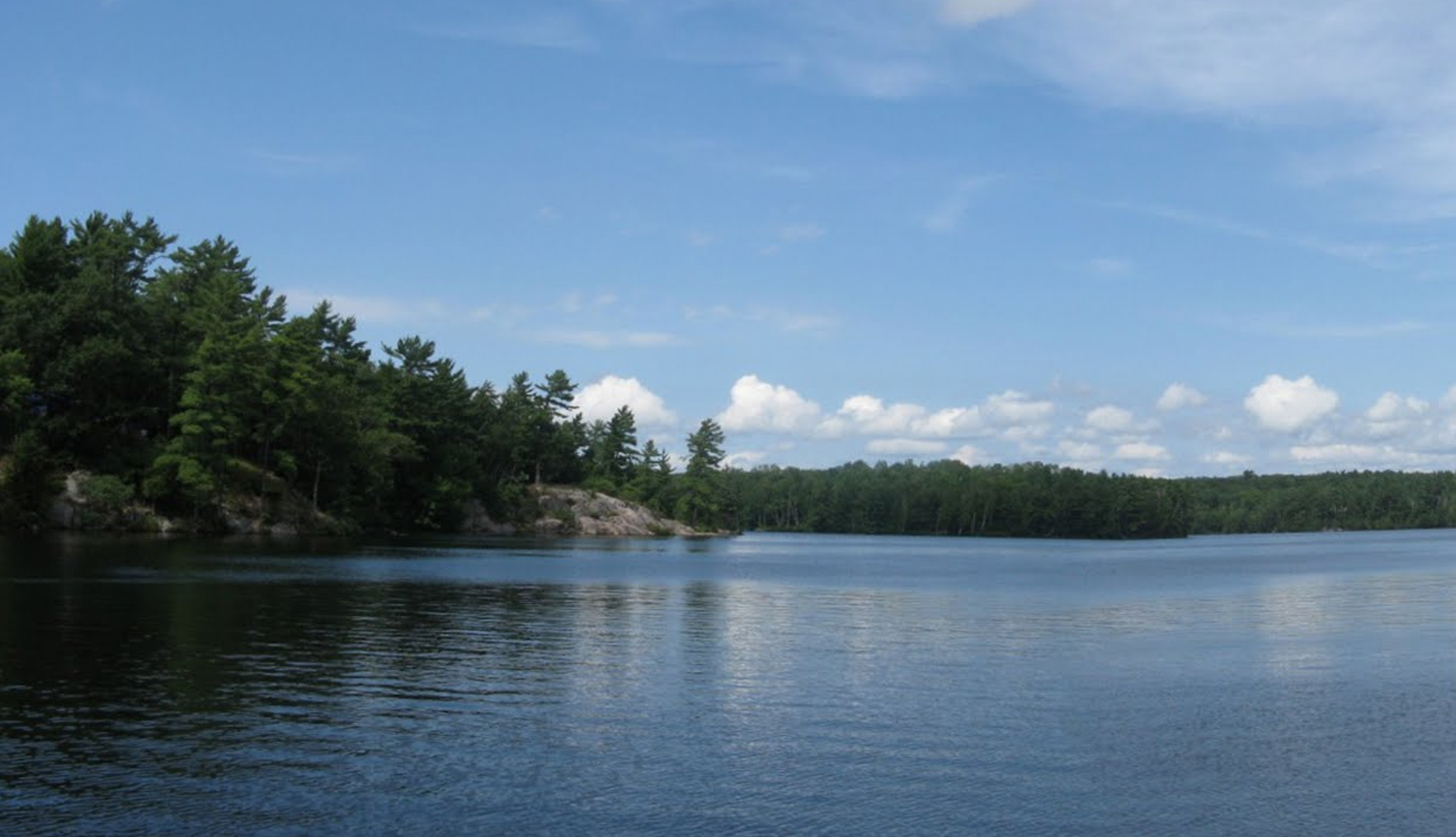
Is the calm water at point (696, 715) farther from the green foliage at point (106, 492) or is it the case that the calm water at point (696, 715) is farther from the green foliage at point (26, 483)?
the green foliage at point (106, 492)

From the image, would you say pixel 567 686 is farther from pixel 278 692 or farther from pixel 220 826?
pixel 220 826

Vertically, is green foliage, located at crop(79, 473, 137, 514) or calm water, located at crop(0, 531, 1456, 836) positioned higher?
green foliage, located at crop(79, 473, 137, 514)

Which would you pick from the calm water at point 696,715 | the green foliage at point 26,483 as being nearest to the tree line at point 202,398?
the green foliage at point 26,483

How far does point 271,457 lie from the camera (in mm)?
111125

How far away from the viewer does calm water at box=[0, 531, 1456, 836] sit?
1664 cm

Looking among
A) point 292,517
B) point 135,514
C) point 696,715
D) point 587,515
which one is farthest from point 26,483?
point 587,515

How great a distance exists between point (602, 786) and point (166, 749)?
7.23 metres

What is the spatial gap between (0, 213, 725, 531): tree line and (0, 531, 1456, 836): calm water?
42.4 m

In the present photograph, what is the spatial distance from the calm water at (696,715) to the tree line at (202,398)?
139 ft

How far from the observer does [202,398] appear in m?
94.3

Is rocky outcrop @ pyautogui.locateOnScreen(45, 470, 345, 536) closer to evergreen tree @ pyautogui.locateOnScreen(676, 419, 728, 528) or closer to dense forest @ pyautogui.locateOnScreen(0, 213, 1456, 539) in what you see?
dense forest @ pyautogui.locateOnScreen(0, 213, 1456, 539)

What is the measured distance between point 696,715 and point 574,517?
133m

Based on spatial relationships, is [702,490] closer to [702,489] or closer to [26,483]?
[702,489]

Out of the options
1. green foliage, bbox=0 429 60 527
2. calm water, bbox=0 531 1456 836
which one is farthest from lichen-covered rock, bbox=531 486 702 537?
calm water, bbox=0 531 1456 836
